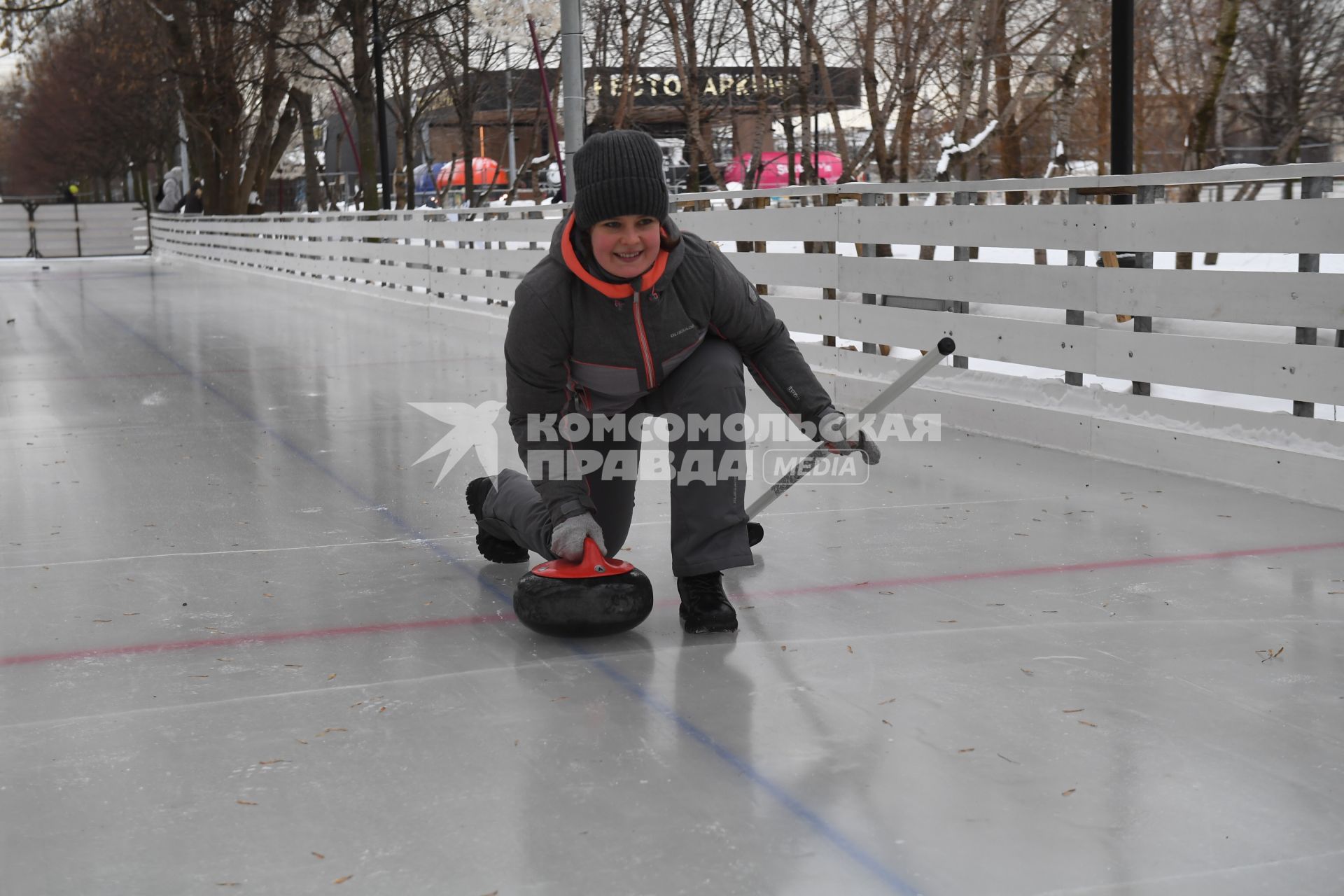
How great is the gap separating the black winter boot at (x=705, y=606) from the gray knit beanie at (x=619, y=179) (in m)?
0.93

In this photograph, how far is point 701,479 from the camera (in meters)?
3.99

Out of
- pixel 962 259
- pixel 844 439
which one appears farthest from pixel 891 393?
pixel 962 259

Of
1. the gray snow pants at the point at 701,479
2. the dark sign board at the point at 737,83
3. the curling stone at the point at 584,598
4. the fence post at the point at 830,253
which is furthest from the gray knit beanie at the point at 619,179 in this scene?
the dark sign board at the point at 737,83

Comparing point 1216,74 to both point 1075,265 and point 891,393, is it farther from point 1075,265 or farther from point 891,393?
point 891,393

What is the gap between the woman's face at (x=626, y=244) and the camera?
148 inches

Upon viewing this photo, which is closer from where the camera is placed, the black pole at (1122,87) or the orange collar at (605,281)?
the orange collar at (605,281)

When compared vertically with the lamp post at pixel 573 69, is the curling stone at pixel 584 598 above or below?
below

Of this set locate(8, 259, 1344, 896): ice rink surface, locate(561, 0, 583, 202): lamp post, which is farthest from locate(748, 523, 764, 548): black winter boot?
locate(561, 0, 583, 202): lamp post

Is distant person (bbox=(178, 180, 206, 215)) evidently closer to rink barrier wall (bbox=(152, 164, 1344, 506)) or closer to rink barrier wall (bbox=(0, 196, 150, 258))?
rink barrier wall (bbox=(0, 196, 150, 258))

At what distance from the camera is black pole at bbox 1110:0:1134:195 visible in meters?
6.95

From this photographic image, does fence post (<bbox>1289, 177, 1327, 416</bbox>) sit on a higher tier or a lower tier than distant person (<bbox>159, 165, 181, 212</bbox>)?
lower

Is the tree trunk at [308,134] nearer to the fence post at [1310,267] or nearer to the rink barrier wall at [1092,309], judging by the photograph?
the rink barrier wall at [1092,309]

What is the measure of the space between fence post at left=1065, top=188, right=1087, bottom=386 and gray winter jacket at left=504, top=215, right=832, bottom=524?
3060 millimetres

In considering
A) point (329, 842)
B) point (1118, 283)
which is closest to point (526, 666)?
point (329, 842)
